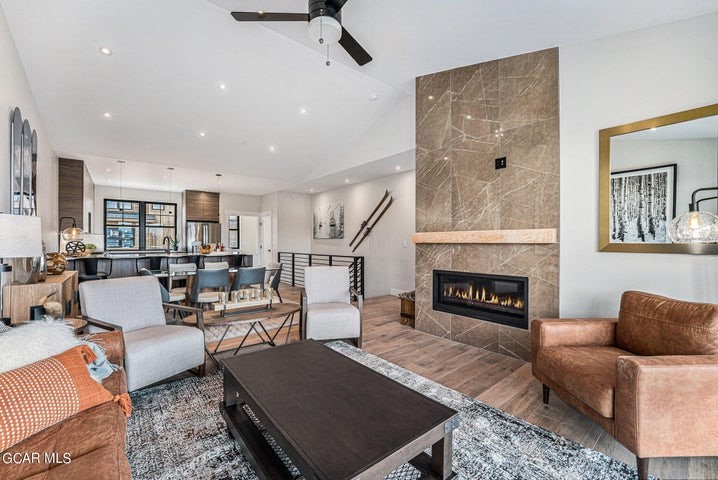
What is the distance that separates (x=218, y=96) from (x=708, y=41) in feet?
17.1

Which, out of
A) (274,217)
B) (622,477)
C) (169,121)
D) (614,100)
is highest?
(169,121)

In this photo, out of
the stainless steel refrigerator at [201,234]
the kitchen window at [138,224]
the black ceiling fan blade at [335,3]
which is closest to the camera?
the black ceiling fan blade at [335,3]

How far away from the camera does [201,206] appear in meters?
9.32

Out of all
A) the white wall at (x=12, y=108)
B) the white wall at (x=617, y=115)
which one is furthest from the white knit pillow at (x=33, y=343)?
the white wall at (x=617, y=115)

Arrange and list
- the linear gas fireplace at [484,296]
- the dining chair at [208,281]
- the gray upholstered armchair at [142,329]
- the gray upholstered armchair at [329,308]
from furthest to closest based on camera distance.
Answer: the dining chair at [208,281] < the linear gas fireplace at [484,296] < the gray upholstered armchair at [329,308] < the gray upholstered armchair at [142,329]

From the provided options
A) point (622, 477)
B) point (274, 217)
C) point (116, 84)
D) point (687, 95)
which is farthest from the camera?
point (274, 217)

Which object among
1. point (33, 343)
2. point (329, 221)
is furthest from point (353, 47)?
point (329, 221)

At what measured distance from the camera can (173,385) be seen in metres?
2.52

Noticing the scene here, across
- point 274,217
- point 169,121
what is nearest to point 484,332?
point 169,121

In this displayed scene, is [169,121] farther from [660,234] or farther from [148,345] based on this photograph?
[660,234]

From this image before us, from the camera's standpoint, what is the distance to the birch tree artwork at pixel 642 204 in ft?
8.16

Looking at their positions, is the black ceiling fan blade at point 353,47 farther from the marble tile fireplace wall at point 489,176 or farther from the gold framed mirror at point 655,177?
the gold framed mirror at point 655,177

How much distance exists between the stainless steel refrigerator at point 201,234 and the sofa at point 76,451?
8.40m

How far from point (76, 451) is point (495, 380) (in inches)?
110
